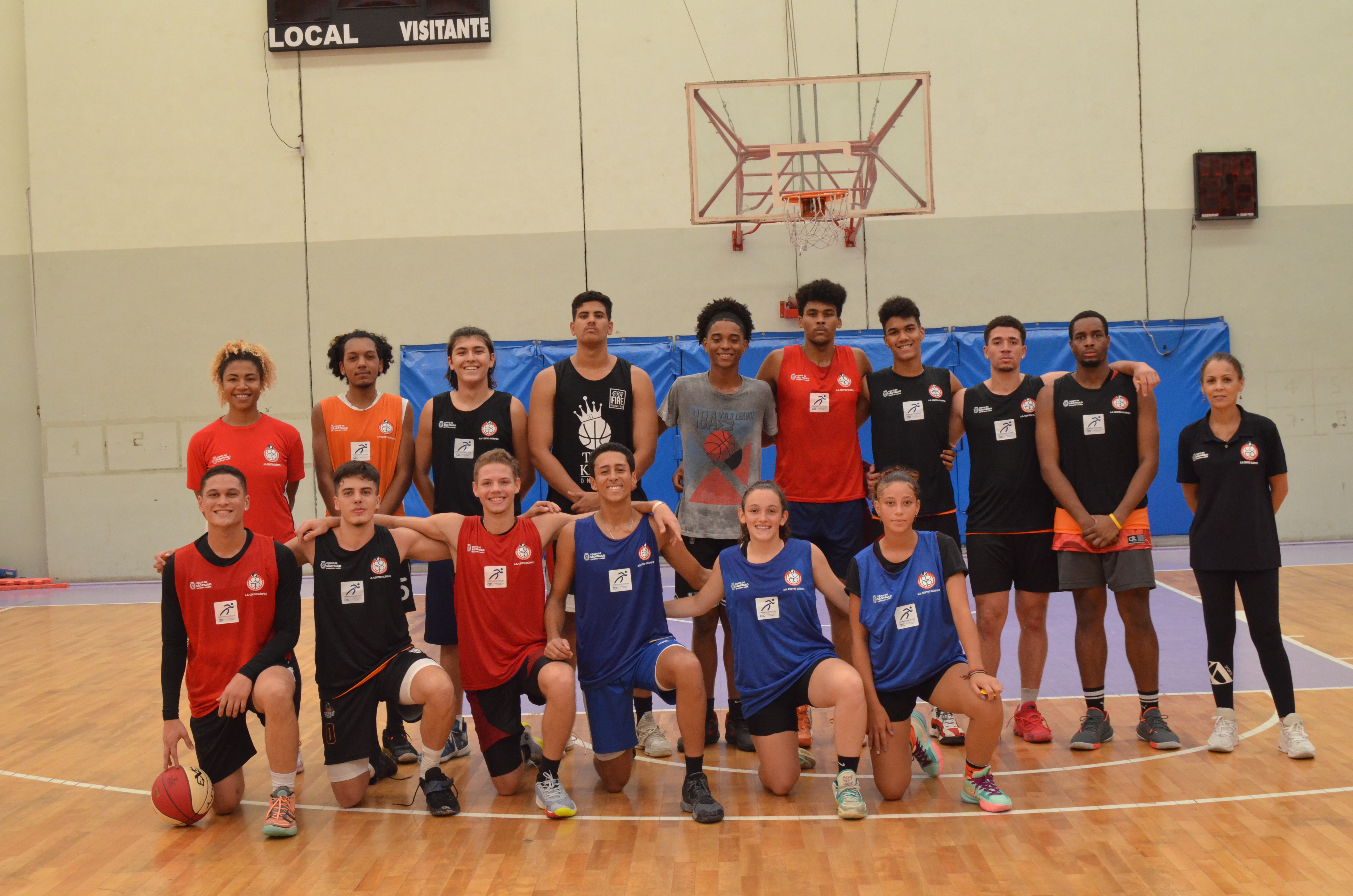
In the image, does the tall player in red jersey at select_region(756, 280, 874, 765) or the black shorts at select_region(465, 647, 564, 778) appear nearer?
the black shorts at select_region(465, 647, 564, 778)

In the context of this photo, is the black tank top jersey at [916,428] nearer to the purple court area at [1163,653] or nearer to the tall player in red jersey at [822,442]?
the tall player in red jersey at [822,442]

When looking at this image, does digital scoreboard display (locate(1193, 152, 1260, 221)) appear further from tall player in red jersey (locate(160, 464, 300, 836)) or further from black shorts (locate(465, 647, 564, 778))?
tall player in red jersey (locate(160, 464, 300, 836))

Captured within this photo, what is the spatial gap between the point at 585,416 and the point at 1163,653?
13.0 feet

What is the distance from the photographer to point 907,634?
394 cm

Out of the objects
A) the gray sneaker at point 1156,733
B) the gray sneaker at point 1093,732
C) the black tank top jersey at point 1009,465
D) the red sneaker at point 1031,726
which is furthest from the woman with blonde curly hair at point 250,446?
the gray sneaker at point 1156,733

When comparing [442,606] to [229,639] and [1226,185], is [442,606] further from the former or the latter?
[1226,185]

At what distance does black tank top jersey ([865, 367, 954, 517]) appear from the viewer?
185 inches

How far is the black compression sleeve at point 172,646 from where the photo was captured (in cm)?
383

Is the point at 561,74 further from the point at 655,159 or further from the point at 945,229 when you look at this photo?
the point at 945,229

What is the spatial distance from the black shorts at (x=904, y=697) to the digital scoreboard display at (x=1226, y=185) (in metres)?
8.50

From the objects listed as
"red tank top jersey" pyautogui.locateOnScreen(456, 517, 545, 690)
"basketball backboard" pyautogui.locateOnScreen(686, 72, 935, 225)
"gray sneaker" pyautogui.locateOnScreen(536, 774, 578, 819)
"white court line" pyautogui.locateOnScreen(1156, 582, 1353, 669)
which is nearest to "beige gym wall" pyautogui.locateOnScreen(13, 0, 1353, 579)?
"basketball backboard" pyautogui.locateOnScreen(686, 72, 935, 225)

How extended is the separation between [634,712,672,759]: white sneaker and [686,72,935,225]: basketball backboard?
204 inches

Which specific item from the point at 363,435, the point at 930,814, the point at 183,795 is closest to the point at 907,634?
the point at 930,814

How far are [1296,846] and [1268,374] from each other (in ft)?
28.0
